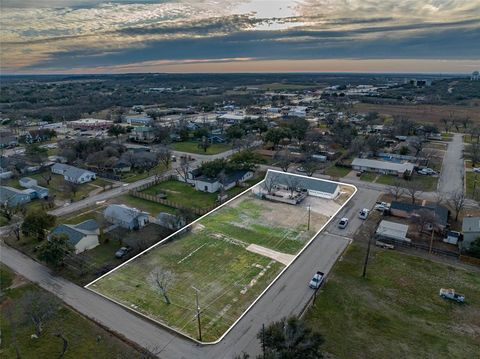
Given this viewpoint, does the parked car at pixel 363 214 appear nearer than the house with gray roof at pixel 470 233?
No

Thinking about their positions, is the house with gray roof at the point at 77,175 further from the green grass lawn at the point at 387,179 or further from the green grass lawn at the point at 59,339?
the green grass lawn at the point at 387,179

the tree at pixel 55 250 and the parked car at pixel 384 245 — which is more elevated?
the tree at pixel 55 250

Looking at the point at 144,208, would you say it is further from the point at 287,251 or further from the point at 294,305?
the point at 294,305

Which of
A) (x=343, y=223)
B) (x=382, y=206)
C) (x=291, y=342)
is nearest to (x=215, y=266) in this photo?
(x=291, y=342)

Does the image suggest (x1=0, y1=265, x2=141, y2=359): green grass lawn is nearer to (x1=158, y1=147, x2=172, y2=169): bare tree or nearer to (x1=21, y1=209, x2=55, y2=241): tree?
(x1=21, y1=209, x2=55, y2=241): tree

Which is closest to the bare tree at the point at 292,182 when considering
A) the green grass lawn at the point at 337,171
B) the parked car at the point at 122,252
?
the green grass lawn at the point at 337,171

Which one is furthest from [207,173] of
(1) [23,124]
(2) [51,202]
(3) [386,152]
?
(1) [23,124]
